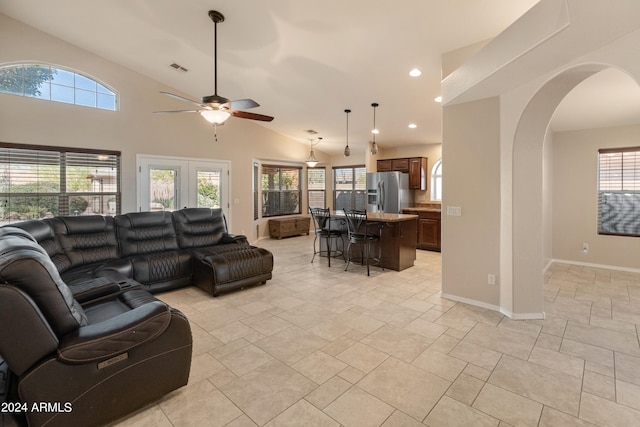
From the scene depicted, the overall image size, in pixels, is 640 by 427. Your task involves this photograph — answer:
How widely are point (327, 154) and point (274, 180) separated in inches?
79.6

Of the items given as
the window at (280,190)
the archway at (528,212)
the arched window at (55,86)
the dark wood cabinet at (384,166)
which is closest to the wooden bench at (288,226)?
the window at (280,190)

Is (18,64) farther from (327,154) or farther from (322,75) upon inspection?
(327,154)

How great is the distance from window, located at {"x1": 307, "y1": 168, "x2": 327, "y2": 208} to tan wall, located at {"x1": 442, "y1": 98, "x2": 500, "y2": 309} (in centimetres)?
624

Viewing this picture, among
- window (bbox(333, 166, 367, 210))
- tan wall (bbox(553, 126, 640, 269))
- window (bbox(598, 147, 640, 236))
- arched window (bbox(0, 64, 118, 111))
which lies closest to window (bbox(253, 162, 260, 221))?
window (bbox(333, 166, 367, 210))

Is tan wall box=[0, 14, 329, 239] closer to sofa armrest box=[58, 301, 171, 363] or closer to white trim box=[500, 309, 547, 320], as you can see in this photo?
sofa armrest box=[58, 301, 171, 363]

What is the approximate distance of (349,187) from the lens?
954 centimetres

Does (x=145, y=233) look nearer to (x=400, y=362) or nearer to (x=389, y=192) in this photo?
(x=400, y=362)

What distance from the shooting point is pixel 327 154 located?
9.77 meters

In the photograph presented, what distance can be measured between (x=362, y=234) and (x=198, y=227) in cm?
267

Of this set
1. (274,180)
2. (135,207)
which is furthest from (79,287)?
(274,180)

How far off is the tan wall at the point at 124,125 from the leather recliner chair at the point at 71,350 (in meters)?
3.92

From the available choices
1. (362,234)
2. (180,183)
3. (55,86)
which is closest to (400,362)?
(362,234)

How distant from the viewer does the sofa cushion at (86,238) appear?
3.67 m

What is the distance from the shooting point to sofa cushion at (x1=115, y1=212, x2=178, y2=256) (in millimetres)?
4223
